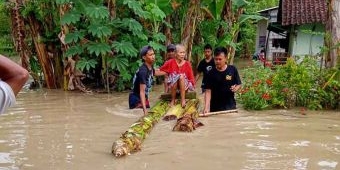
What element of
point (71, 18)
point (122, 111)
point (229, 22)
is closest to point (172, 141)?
point (122, 111)

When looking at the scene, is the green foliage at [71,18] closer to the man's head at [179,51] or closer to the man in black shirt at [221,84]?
the man's head at [179,51]

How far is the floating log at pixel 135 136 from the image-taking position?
492 cm

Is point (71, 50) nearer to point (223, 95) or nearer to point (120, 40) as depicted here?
point (120, 40)

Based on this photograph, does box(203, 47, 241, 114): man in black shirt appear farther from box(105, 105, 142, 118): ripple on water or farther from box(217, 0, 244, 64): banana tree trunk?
box(217, 0, 244, 64): banana tree trunk

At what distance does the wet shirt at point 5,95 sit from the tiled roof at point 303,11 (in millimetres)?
14099

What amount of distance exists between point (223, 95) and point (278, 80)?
1.13 metres

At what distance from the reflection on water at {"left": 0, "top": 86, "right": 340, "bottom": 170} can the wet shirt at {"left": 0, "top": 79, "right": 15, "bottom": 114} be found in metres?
2.46

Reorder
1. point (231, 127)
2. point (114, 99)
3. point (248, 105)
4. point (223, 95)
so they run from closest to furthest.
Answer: point (231, 127) → point (223, 95) → point (248, 105) → point (114, 99)

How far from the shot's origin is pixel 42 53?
36.3 feet

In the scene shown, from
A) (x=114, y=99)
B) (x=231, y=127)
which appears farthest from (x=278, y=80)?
(x=114, y=99)

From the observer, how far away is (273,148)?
208 inches

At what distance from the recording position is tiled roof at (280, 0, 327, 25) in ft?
49.9

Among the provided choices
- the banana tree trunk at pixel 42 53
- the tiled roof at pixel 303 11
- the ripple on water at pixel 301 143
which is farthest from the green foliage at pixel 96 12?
the tiled roof at pixel 303 11

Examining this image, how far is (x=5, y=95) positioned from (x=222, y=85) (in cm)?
535
